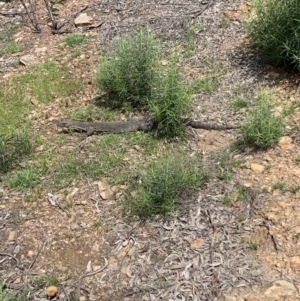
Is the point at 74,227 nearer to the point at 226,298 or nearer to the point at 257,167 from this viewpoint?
the point at 226,298

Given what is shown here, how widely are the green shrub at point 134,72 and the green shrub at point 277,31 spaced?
1136 millimetres

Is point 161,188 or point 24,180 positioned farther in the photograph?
point 24,180

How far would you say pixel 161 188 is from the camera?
409 centimetres

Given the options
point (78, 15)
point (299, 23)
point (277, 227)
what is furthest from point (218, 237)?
point (78, 15)

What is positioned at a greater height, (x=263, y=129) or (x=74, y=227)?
(x=263, y=129)

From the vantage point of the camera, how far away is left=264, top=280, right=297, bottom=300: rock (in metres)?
3.38

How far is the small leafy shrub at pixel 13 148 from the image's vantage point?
4.88 metres

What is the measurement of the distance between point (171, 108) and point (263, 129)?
907 millimetres

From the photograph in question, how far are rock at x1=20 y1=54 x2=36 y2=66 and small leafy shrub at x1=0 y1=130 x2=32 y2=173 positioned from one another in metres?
1.67

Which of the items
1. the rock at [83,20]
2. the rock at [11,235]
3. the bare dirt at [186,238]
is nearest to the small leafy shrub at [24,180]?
the bare dirt at [186,238]

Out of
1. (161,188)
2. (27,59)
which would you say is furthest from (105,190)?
(27,59)

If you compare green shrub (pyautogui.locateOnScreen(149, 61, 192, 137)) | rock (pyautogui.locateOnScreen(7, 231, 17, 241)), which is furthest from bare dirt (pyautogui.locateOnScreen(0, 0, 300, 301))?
green shrub (pyautogui.locateOnScreen(149, 61, 192, 137))

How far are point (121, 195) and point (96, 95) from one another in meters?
1.79

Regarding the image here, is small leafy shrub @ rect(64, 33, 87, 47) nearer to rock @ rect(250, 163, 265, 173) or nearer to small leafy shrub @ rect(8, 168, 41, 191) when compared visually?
small leafy shrub @ rect(8, 168, 41, 191)
